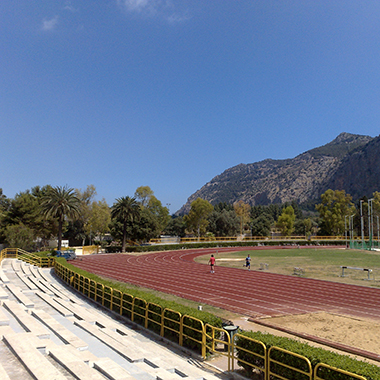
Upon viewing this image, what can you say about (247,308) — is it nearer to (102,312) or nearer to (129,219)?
(102,312)

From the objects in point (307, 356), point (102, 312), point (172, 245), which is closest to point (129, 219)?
point (172, 245)

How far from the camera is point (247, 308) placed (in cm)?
1716

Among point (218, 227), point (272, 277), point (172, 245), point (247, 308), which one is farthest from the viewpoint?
point (218, 227)

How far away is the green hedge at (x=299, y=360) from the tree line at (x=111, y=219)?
155 ft

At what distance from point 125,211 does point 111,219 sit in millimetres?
12766

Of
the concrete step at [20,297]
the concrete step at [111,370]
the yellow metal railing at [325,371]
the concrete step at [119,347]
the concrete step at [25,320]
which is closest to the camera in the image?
the yellow metal railing at [325,371]

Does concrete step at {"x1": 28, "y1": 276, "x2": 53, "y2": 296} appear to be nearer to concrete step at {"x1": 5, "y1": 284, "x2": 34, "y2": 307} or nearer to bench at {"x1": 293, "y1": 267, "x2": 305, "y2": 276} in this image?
concrete step at {"x1": 5, "y1": 284, "x2": 34, "y2": 307}

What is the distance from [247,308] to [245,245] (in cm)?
6626

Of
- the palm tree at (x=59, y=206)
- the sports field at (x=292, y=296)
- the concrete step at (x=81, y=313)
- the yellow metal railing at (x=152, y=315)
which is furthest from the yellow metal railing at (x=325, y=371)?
the palm tree at (x=59, y=206)

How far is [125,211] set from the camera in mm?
63219

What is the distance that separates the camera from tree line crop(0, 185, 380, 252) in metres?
51.7

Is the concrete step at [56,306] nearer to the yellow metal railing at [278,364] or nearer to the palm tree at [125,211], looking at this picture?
the yellow metal railing at [278,364]

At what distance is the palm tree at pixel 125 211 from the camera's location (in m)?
63.2

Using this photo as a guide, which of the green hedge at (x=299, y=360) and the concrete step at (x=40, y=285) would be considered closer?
the green hedge at (x=299, y=360)
